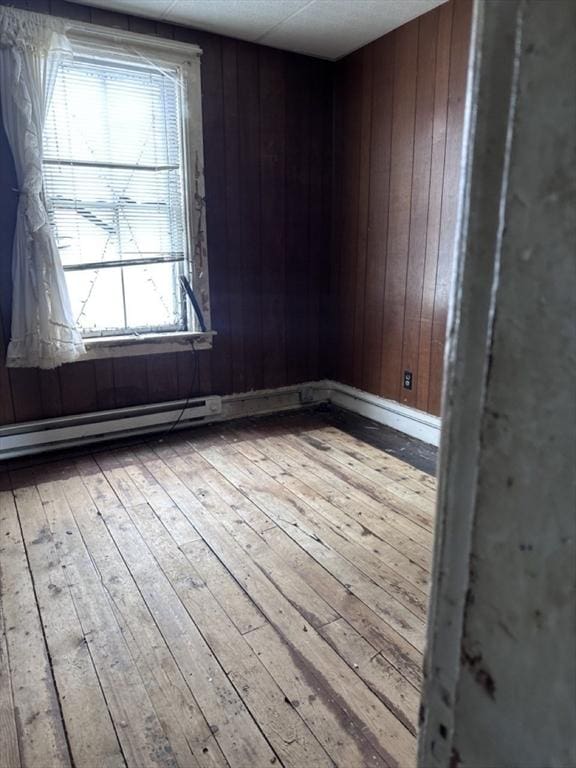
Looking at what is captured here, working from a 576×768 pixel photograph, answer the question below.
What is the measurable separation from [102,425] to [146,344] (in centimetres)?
56

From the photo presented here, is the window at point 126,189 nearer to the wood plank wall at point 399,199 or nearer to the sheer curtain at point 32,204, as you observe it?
the sheer curtain at point 32,204

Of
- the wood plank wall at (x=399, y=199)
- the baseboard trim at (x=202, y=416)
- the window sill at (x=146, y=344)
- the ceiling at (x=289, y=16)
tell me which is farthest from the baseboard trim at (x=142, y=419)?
the ceiling at (x=289, y=16)

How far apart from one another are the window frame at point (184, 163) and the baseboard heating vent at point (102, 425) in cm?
37

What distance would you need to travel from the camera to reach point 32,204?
2.61 metres

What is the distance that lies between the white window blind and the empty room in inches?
0.7

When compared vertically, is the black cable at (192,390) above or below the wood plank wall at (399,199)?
below

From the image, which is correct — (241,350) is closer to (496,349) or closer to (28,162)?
(28,162)

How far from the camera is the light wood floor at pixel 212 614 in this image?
4.04ft

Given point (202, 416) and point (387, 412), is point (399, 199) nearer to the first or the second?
point (387, 412)

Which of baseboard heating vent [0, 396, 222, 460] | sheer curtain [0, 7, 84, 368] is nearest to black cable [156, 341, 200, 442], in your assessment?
baseboard heating vent [0, 396, 222, 460]

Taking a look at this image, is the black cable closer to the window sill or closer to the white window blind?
the window sill

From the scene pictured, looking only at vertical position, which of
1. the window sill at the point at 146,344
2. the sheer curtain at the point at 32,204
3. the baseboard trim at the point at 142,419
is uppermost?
the sheer curtain at the point at 32,204

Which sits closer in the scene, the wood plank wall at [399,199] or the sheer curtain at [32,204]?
the sheer curtain at [32,204]

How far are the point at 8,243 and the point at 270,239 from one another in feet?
5.23
